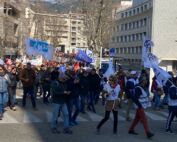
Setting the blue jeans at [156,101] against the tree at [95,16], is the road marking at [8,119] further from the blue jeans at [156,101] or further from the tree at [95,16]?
the tree at [95,16]

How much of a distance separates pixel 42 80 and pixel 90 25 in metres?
30.8

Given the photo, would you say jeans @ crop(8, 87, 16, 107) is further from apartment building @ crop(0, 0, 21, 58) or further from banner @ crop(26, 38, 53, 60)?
apartment building @ crop(0, 0, 21, 58)

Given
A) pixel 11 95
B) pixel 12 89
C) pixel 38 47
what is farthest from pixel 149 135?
pixel 38 47

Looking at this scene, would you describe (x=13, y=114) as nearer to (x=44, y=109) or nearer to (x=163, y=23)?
(x=44, y=109)

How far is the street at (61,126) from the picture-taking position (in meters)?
13.3

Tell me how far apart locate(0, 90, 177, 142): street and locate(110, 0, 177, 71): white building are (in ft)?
82.7

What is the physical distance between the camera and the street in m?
13.3

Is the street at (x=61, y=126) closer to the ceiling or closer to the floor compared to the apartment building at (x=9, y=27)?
closer to the floor

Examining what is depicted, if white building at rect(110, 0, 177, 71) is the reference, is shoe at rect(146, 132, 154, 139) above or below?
below

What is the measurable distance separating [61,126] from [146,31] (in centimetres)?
8242

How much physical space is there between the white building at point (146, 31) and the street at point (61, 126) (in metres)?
25.2

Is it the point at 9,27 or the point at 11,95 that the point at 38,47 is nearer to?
the point at 11,95

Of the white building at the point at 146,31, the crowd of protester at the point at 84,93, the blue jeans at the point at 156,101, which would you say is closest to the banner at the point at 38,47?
the crowd of protester at the point at 84,93

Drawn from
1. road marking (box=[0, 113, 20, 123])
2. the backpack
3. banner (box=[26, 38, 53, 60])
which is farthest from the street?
banner (box=[26, 38, 53, 60])
